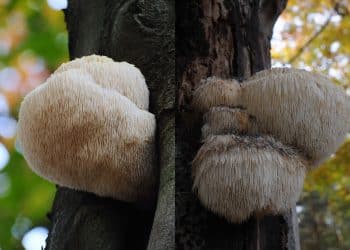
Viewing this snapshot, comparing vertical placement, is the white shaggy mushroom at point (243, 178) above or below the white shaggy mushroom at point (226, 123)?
below

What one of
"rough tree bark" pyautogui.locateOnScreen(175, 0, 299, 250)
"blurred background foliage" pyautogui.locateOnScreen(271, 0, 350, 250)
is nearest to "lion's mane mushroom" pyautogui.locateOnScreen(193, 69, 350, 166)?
"rough tree bark" pyautogui.locateOnScreen(175, 0, 299, 250)

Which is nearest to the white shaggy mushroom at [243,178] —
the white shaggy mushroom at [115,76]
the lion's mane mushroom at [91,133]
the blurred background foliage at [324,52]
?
the lion's mane mushroom at [91,133]

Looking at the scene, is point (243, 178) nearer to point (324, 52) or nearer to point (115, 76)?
point (115, 76)

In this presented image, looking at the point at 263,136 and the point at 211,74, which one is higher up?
the point at 211,74

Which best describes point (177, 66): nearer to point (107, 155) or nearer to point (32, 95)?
point (107, 155)

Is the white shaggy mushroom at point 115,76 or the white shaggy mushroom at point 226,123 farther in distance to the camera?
the white shaggy mushroom at point 115,76

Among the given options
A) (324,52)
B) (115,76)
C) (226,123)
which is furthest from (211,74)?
(324,52)

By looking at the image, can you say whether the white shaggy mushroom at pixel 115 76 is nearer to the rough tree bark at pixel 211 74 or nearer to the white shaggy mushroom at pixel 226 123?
the rough tree bark at pixel 211 74
